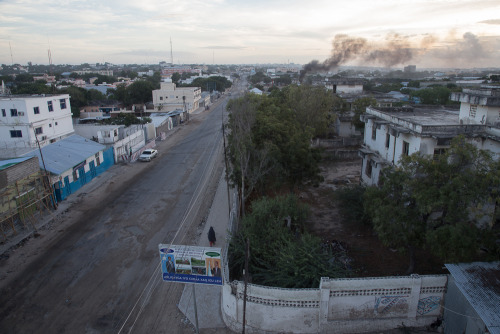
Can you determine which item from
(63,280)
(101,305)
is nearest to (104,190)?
(63,280)

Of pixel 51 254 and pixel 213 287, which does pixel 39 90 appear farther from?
pixel 213 287

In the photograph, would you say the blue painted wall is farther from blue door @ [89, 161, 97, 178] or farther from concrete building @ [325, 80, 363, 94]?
concrete building @ [325, 80, 363, 94]

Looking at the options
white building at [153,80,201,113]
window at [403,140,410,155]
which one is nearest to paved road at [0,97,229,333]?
window at [403,140,410,155]

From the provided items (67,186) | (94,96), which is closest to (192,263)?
(67,186)

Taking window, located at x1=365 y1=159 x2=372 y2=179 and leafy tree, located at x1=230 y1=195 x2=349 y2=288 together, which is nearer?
leafy tree, located at x1=230 y1=195 x2=349 y2=288

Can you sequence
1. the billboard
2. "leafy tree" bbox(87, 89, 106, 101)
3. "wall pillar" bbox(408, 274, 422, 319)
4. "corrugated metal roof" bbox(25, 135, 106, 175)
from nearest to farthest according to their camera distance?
the billboard < "wall pillar" bbox(408, 274, 422, 319) < "corrugated metal roof" bbox(25, 135, 106, 175) < "leafy tree" bbox(87, 89, 106, 101)

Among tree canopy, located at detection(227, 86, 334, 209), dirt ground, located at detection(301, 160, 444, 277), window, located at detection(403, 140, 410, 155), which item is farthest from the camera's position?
tree canopy, located at detection(227, 86, 334, 209)

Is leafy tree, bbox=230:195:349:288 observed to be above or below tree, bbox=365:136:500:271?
below

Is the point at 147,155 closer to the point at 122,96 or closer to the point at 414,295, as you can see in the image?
the point at 414,295

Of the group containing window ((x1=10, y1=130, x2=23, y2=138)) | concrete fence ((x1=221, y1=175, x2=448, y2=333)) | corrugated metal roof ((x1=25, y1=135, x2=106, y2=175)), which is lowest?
concrete fence ((x1=221, y1=175, x2=448, y2=333))
